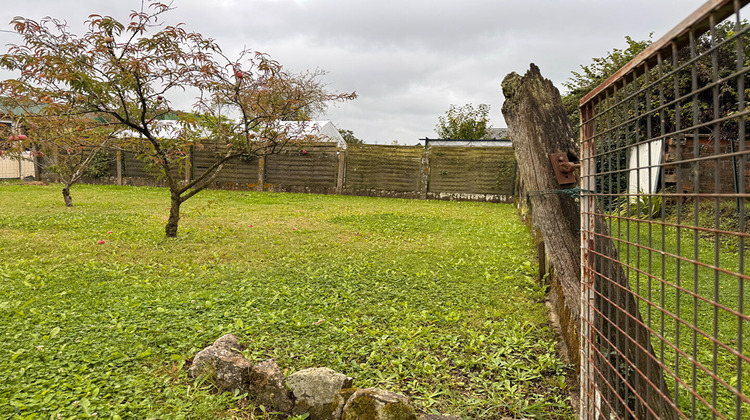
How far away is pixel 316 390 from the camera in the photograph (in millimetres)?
2172

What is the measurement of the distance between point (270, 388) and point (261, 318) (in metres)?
0.98

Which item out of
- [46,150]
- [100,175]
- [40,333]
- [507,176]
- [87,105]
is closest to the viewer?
[40,333]

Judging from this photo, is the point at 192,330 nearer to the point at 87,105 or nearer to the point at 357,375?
the point at 357,375

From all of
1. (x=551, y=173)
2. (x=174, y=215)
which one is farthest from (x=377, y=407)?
(x=174, y=215)

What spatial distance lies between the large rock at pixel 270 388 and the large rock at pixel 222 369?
0.05m

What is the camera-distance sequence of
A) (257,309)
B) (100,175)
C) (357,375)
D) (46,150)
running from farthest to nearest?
1. (100,175)
2. (46,150)
3. (257,309)
4. (357,375)

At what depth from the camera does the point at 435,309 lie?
350 centimetres

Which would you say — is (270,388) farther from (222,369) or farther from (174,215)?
(174,215)

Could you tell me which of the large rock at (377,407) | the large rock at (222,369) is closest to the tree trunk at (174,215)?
the large rock at (222,369)

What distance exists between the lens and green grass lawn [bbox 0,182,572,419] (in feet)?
7.32

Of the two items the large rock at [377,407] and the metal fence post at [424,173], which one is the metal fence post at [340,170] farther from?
the large rock at [377,407]

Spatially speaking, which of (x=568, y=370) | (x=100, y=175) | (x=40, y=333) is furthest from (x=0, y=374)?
(x=100, y=175)

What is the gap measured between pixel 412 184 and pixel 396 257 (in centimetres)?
987

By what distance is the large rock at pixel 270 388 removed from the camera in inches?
86.4
